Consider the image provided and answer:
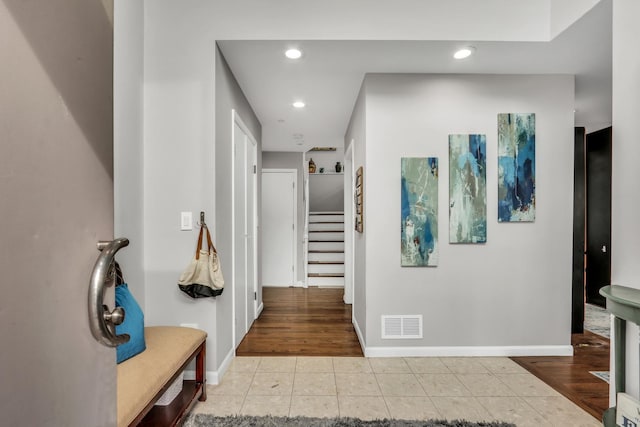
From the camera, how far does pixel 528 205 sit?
2.75 metres

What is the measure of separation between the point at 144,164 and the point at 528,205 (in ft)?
10.1

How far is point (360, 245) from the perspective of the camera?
3115mm

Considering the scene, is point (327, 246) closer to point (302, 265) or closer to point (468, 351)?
point (302, 265)

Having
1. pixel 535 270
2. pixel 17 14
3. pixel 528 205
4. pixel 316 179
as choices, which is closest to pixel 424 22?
pixel 528 205

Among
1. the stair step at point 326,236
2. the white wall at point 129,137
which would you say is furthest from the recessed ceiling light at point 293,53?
the stair step at point 326,236

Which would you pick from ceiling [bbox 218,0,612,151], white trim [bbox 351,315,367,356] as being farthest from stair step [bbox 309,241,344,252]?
ceiling [bbox 218,0,612,151]

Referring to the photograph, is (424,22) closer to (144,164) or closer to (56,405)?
(144,164)

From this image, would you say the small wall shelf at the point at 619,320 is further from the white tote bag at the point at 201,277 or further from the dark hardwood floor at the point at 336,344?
the white tote bag at the point at 201,277

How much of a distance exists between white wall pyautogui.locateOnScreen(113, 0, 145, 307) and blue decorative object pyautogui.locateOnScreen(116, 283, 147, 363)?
1.26 feet

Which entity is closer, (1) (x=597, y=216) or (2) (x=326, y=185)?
(1) (x=597, y=216)

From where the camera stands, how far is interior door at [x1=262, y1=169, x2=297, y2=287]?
5594mm

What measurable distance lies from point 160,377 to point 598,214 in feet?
18.0

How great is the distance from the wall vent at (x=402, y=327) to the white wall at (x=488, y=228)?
0.18ft

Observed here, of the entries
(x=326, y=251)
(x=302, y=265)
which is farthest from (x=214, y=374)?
(x=326, y=251)
